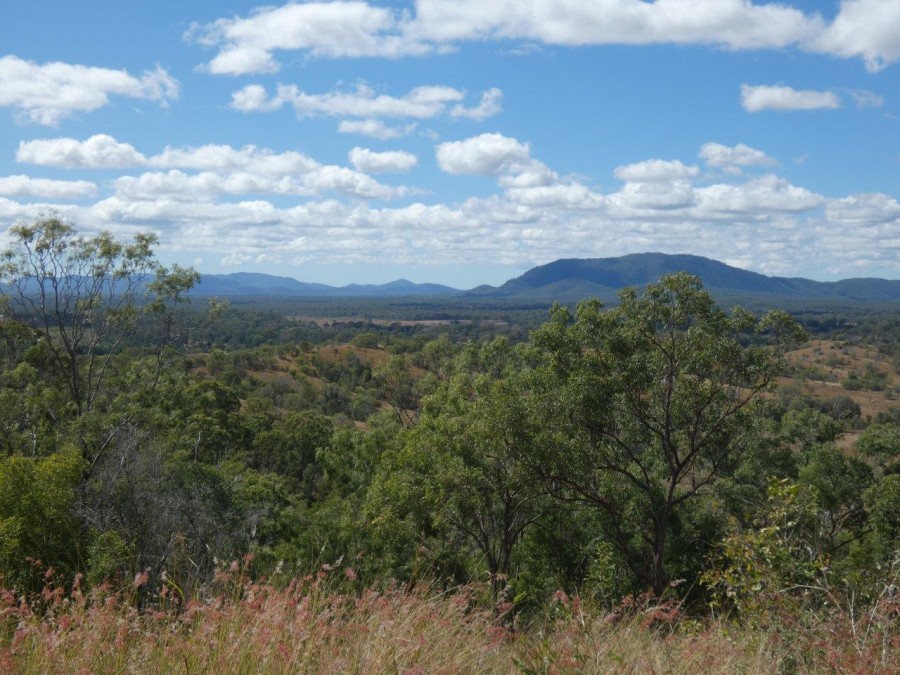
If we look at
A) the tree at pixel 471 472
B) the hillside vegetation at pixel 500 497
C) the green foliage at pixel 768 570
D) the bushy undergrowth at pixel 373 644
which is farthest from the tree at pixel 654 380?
the bushy undergrowth at pixel 373 644

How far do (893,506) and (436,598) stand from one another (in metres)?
19.0

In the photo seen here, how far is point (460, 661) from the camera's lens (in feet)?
13.3

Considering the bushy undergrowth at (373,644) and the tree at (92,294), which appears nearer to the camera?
the bushy undergrowth at (373,644)

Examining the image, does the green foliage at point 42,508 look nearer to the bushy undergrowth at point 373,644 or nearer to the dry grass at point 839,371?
the bushy undergrowth at point 373,644

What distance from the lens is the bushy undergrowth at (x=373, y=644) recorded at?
3693 mm

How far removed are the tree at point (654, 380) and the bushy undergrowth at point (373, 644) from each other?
10.3m

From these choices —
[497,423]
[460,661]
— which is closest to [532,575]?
[497,423]

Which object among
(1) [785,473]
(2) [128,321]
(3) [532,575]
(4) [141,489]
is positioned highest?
(2) [128,321]

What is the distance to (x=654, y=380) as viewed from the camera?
51.6 ft

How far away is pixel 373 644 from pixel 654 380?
42.0ft

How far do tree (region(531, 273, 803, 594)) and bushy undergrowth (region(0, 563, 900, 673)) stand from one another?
10306 mm

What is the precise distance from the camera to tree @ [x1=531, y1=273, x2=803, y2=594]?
585 inches

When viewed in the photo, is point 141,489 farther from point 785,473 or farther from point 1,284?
point 785,473

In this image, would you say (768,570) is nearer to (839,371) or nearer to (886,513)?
(886,513)
